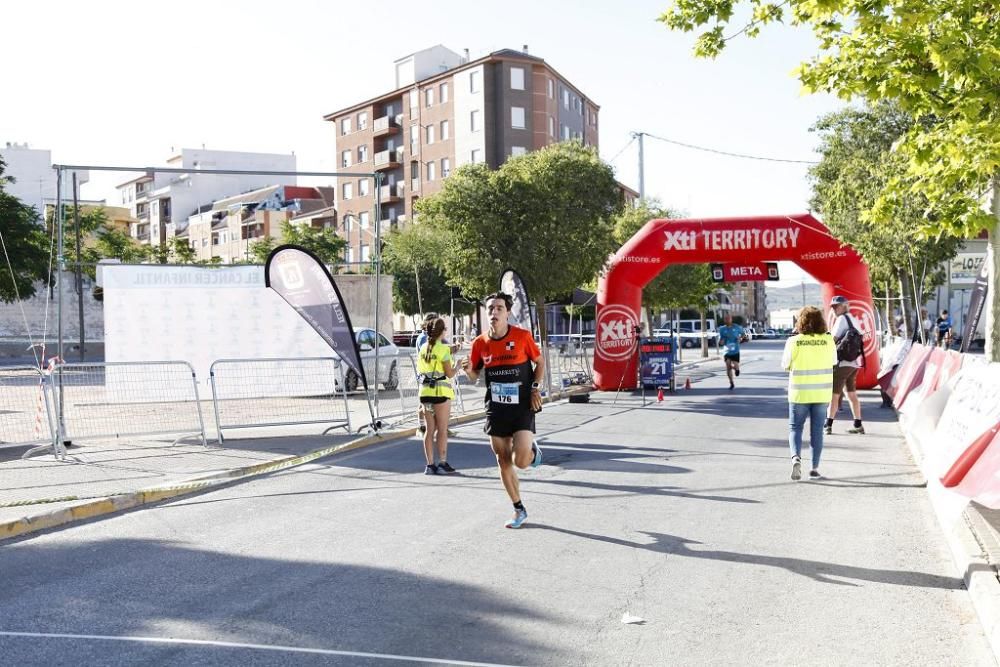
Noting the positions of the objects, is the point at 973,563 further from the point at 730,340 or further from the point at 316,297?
the point at 730,340

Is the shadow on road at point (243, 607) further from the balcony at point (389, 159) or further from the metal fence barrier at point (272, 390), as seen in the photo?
the balcony at point (389, 159)

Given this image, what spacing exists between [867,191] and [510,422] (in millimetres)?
17866

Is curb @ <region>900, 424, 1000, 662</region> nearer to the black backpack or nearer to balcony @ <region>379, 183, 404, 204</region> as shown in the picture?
the black backpack

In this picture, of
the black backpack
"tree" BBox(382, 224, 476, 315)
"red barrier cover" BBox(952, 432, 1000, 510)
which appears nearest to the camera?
"red barrier cover" BBox(952, 432, 1000, 510)

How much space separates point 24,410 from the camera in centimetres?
1258

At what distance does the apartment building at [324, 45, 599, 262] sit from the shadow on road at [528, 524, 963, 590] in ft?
171

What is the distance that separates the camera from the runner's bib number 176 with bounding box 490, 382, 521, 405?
290 inches

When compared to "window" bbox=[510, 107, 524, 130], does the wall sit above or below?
below

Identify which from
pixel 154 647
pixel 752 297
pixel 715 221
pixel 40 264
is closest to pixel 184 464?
pixel 154 647

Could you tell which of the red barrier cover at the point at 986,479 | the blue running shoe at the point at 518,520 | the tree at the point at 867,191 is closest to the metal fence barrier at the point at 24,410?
the blue running shoe at the point at 518,520

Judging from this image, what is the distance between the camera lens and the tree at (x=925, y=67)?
9320 millimetres

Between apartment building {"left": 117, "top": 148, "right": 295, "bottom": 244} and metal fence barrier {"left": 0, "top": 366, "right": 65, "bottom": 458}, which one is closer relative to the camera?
metal fence barrier {"left": 0, "top": 366, "right": 65, "bottom": 458}

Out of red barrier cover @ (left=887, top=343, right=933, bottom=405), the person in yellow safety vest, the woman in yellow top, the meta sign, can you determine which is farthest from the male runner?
the meta sign

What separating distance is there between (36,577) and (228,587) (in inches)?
55.0
